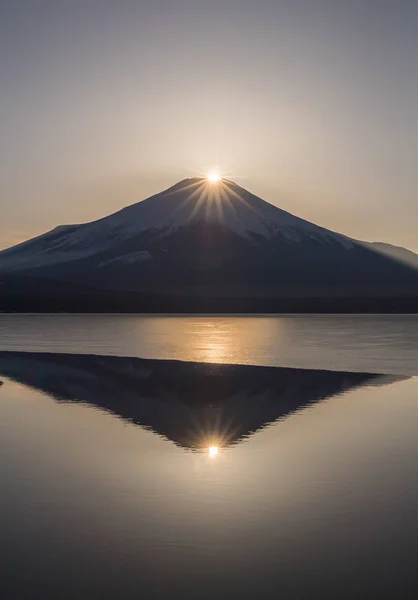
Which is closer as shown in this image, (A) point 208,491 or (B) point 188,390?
(A) point 208,491

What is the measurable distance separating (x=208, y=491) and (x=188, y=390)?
59.8 ft

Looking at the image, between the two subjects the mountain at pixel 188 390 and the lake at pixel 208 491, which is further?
the mountain at pixel 188 390

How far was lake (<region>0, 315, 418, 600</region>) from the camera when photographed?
38.5ft

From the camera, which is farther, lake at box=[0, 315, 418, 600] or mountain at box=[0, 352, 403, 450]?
mountain at box=[0, 352, 403, 450]

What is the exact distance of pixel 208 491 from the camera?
16.8 meters

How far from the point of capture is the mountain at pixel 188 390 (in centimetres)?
2556

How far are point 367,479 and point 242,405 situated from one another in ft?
40.9

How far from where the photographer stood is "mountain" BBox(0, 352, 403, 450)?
25.6 m

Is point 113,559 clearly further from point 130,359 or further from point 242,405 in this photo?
point 130,359

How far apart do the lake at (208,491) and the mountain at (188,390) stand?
0.12 metres

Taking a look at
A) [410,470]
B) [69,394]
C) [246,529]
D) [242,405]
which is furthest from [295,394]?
[246,529]

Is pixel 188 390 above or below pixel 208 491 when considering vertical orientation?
above

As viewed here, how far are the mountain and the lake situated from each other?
0.41 feet

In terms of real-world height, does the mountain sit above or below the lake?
above
